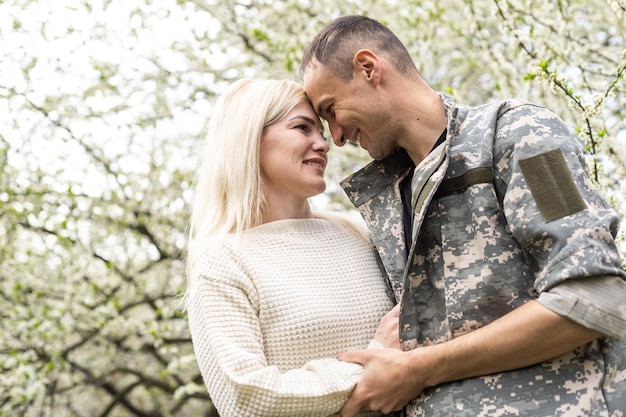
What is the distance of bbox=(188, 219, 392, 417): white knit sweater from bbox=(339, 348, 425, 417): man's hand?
37 mm

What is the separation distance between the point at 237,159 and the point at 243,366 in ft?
2.95

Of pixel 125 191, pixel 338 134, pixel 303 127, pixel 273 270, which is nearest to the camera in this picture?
pixel 273 270

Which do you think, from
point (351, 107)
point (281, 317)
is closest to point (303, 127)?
point (351, 107)

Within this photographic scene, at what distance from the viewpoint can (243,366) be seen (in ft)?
7.19

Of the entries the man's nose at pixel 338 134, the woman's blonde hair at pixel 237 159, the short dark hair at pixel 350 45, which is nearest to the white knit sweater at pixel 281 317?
the woman's blonde hair at pixel 237 159

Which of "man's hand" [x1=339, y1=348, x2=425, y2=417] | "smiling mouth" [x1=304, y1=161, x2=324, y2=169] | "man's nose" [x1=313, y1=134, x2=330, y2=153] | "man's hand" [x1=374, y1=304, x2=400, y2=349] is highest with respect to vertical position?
"man's nose" [x1=313, y1=134, x2=330, y2=153]

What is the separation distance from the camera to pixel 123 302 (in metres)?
7.10

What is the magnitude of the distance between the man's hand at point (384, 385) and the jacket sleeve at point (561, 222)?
0.49 meters

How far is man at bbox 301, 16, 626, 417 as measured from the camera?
188cm

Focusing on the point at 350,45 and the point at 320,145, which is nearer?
the point at 350,45

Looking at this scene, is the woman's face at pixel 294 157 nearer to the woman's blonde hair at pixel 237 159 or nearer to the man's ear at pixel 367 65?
the woman's blonde hair at pixel 237 159

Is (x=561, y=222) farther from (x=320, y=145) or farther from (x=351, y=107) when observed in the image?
(x=320, y=145)

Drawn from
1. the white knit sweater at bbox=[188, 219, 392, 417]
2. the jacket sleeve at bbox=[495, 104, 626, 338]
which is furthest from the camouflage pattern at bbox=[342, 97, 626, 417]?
the white knit sweater at bbox=[188, 219, 392, 417]

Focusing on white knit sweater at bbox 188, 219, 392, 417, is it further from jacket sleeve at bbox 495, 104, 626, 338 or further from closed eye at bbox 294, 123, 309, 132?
jacket sleeve at bbox 495, 104, 626, 338
